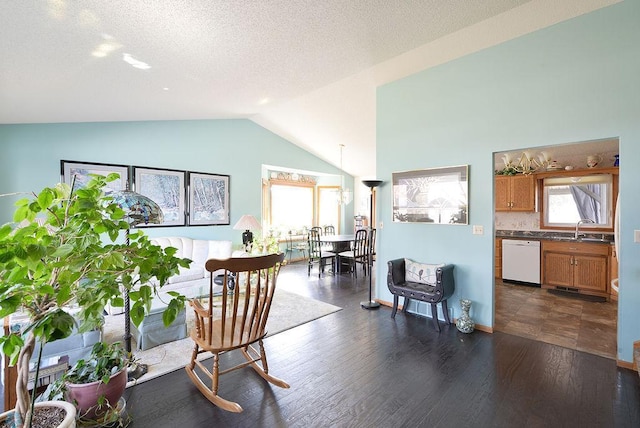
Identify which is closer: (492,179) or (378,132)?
(492,179)

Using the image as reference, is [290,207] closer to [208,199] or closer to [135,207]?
[208,199]

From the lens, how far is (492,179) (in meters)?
Answer: 3.35

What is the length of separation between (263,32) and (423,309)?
11.8ft

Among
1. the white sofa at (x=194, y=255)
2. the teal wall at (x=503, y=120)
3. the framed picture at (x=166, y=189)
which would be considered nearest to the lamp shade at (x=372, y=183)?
the teal wall at (x=503, y=120)

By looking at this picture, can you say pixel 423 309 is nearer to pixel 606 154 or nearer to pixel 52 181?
pixel 606 154

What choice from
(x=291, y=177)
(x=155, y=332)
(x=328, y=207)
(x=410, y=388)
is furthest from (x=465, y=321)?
(x=328, y=207)

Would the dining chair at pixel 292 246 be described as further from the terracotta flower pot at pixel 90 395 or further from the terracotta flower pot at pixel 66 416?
the terracotta flower pot at pixel 66 416

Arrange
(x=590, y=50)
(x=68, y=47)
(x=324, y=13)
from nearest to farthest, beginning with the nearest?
(x=68, y=47)
(x=324, y=13)
(x=590, y=50)

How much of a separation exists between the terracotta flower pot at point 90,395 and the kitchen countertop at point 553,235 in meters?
6.05

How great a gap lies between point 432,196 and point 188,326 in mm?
3374

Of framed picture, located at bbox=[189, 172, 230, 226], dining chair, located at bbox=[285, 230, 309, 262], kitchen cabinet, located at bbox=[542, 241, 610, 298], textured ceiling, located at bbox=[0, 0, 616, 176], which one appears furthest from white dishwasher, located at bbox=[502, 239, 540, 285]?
framed picture, located at bbox=[189, 172, 230, 226]

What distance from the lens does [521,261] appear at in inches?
205

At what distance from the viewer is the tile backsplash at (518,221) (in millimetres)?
5543

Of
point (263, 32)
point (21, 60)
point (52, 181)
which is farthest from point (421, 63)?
point (52, 181)
